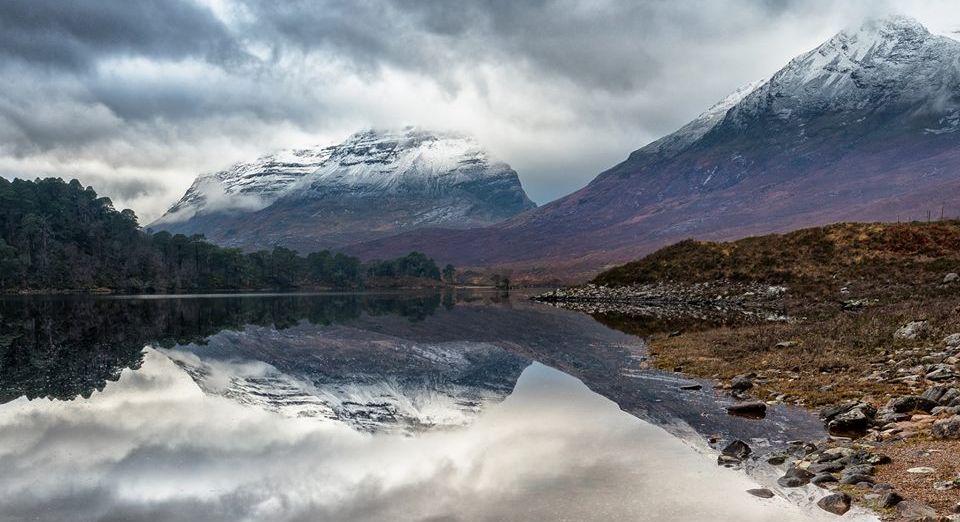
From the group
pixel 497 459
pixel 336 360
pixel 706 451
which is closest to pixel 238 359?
pixel 336 360

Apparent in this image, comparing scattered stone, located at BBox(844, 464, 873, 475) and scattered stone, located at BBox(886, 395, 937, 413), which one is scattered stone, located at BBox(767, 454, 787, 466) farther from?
scattered stone, located at BBox(886, 395, 937, 413)

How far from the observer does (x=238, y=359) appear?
38281mm

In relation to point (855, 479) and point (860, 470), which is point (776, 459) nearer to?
point (860, 470)

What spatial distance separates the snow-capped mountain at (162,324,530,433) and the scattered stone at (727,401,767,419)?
324 inches

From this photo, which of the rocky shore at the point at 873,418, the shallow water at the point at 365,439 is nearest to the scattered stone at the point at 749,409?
the rocky shore at the point at 873,418

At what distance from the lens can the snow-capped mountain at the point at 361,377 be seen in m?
22.4

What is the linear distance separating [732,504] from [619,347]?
2728cm

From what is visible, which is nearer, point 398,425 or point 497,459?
point 497,459

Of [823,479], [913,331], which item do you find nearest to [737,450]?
[823,479]

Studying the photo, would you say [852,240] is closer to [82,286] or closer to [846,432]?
[846,432]

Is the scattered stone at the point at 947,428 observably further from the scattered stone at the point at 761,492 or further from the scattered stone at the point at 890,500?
the scattered stone at the point at 761,492

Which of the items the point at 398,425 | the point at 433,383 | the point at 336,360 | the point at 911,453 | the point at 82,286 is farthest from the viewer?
the point at 82,286

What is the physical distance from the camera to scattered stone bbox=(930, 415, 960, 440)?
1388 cm

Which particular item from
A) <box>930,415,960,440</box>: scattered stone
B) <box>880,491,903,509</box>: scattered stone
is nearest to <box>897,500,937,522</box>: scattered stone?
<box>880,491,903,509</box>: scattered stone
